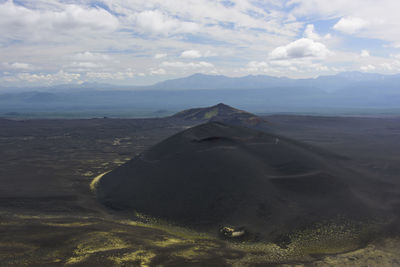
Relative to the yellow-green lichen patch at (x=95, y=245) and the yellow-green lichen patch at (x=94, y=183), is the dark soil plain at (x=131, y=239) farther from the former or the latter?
the yellow-green lichen patch at (x=94, y=183)

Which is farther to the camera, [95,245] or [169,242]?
[169,242]

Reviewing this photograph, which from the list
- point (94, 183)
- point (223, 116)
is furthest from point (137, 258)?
point (223, 116)

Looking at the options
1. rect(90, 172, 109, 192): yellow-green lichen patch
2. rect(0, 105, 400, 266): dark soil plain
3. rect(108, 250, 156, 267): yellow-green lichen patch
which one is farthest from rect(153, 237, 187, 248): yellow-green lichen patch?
rect(90, 172, 109, 192): yellow-green lichen patch

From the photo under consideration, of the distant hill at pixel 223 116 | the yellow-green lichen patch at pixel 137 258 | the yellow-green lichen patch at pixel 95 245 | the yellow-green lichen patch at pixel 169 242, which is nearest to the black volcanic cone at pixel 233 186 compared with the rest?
A: the yellow-green lichen patch at pixel 169 242

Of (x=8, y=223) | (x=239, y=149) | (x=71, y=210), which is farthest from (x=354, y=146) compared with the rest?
(x=8, y=223)

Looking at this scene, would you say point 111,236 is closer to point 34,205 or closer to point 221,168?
point 34,205

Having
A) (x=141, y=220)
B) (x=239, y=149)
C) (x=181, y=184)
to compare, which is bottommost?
(x=141, y=220)

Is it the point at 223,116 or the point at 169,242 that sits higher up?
the point at 223,116

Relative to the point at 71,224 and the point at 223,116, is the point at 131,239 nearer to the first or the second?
→ the point at 71,224
